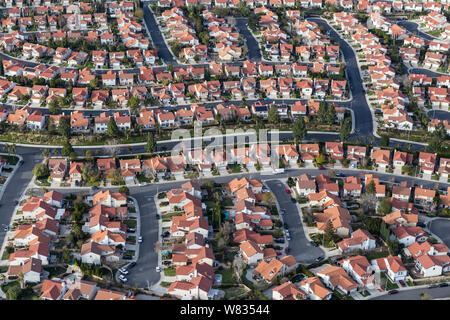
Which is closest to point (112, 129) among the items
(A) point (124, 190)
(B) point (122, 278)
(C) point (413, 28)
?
(A) point (124, 190)

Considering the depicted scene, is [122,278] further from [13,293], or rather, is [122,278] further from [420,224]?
[420,224]

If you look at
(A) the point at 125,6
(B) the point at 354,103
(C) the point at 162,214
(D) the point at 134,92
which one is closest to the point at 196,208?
(C) the point at 162,214

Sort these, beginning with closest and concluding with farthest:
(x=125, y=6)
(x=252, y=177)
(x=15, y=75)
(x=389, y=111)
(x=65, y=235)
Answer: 1. (x=65, y=235)
2. (x=252, y=177)
3. (x=389, y=111)
4. (x=15, y=75)
5. (x=125, y=6)

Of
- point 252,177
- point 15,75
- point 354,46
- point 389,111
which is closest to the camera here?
point 252,177

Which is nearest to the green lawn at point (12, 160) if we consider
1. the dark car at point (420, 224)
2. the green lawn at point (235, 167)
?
the green lawn at point (235, 167)

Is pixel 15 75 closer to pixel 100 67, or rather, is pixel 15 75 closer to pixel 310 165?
pixel 100 67

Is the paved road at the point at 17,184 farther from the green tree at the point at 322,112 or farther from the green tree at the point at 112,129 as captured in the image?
the green tree at the point at 322,112
